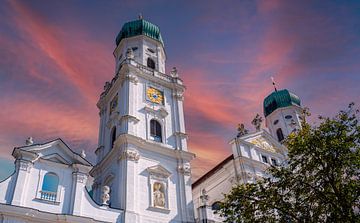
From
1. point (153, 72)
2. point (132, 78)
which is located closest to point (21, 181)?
point (132, 78)

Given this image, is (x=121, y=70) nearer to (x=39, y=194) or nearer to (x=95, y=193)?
(x=95, y=193)

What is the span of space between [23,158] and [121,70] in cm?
1424

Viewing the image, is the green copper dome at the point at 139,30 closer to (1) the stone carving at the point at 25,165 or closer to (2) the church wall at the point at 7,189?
(1) the stone carving at the point at 25,165

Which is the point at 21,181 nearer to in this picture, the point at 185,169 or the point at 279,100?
the point at 185,169

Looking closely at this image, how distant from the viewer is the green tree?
15828mm

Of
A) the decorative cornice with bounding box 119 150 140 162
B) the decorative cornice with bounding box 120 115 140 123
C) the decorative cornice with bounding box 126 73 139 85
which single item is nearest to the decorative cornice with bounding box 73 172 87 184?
the decorative cornice with bounding box 119 150 140 162

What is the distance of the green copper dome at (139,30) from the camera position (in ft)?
130

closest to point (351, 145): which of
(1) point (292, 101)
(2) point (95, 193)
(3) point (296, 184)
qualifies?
(3) point (296, 184)

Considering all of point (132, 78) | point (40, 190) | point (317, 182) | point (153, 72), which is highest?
point (153, 72)

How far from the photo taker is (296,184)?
688 inches

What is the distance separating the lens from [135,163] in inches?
1066

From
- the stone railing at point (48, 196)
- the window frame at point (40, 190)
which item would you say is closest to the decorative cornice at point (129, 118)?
the window frame at point (40, 190)

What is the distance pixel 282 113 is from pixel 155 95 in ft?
83.2

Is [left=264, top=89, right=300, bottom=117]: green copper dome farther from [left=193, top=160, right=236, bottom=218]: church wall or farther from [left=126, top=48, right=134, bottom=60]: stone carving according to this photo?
[left=126, top=48, right=134, bottom=60]: stone carving
